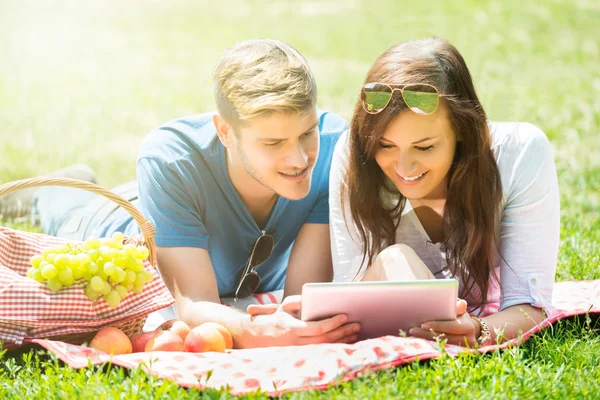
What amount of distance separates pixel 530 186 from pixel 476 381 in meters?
0.98

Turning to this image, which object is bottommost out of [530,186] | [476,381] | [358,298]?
[476,381]

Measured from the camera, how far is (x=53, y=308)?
3.36 m

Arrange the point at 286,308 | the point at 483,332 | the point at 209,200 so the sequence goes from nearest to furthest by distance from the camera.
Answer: the point at 483,332 < the point at 286,308 < the point at 209,200

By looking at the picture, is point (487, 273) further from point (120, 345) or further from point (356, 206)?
point (120, 345)

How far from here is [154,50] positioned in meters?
12.8

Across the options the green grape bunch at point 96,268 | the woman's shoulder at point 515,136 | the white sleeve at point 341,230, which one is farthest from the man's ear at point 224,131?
the woman's shoulder at point 515,136

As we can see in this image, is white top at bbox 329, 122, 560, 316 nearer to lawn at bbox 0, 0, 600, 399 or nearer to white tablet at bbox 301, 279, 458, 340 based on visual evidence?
lawn at bbox 0, 0, 600, 399

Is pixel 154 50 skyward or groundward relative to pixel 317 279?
skyward

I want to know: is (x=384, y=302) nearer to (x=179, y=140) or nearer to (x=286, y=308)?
(x=286, y=308)

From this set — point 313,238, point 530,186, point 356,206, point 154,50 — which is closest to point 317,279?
point 313,238

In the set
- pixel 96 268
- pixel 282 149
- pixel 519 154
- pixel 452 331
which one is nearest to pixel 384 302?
pixel 452 331

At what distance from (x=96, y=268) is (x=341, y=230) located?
3.68 ft

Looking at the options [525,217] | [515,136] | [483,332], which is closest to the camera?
[483,332]

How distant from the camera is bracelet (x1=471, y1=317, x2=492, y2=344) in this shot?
3314 mm
